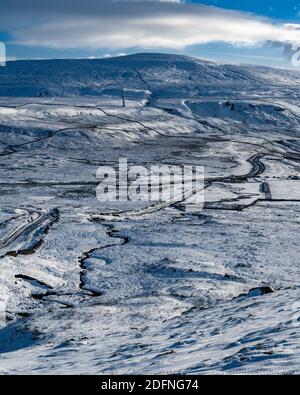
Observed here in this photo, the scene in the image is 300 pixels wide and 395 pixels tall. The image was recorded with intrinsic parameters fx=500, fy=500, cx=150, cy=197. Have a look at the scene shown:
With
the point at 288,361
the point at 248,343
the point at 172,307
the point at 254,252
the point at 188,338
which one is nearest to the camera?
the point at 288,361

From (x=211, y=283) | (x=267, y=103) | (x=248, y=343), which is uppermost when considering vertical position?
(x=267, y=103)

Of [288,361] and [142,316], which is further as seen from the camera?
[142,316]

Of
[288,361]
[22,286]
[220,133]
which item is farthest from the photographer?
[220,133]

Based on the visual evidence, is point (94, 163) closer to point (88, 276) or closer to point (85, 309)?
point (88, 276)

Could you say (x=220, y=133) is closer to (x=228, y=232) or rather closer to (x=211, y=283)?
(x=228, y=232)

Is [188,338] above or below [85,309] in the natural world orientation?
above
